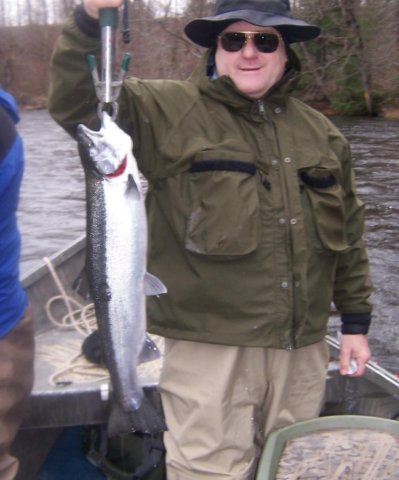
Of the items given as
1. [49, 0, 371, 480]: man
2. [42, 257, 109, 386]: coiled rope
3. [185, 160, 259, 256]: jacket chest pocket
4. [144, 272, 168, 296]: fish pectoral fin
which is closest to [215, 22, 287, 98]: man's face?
[49, 0, 371, 480]: man

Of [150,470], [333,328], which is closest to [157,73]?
[333,328]

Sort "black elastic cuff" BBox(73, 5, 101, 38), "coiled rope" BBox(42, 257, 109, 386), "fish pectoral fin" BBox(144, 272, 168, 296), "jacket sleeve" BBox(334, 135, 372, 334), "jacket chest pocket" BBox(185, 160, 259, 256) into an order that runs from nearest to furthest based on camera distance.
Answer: "black elastic cuff" BBox(73, 5, 101, 38) → "fish pectoral fin" BBox(144, 272, 168, 296) → "jacket chest pocket" BBox(185, 160, 259, 256) → "jacket sleeve" BBox(334, 135, 372, 334) → "coiled rope" BBox(42, 257, 109, 386)

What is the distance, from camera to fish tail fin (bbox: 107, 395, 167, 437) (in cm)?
252

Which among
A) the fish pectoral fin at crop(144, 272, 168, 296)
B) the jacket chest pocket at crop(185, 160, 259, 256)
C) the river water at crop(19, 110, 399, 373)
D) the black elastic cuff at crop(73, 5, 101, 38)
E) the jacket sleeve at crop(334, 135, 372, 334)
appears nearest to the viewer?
the black elastic cuff at crop(73, 5, 101, 38)

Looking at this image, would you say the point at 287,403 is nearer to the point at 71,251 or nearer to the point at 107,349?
the point at 107,349

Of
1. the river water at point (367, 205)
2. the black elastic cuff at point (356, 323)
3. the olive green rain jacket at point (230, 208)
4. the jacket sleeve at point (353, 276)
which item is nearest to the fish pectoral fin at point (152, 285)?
the olive green rain jacket at point (230, 208)

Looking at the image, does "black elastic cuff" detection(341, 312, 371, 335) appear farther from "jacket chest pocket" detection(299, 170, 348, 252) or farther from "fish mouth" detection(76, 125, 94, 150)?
"fish mouth" detection(76, 125, 94, 150)

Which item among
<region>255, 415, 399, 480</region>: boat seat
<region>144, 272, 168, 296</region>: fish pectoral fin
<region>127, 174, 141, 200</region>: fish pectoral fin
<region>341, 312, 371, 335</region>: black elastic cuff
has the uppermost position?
<region>127, 174, 141, 200</region>: fish pectoral fin

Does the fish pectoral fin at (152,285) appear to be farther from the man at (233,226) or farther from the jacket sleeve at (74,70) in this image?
the jacket sleeve at (74,70)

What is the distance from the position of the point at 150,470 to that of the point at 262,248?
1.59 m

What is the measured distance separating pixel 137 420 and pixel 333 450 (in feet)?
2.52

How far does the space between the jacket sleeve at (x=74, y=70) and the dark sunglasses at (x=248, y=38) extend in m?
0.56

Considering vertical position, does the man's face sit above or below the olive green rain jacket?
above

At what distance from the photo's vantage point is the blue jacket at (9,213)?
257 cm
